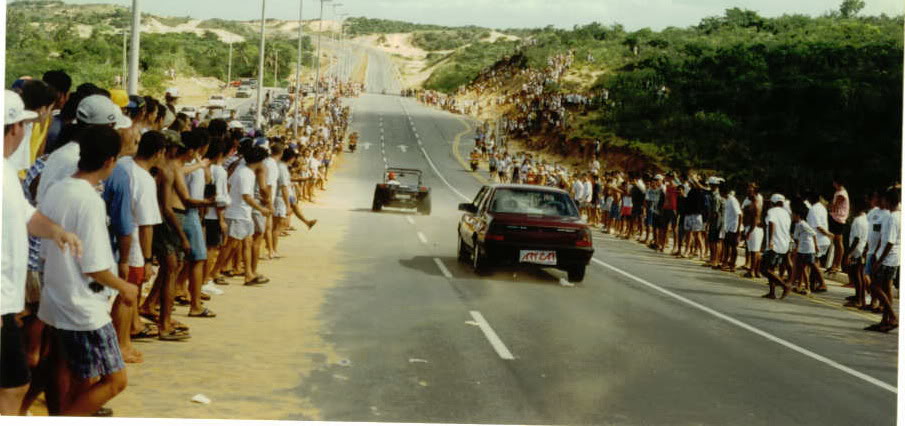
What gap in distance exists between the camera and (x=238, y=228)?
12219mm

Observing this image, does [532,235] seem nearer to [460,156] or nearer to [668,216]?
[668,216]

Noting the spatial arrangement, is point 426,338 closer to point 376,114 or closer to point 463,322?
point 463,322

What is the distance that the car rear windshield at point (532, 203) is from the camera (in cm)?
1543

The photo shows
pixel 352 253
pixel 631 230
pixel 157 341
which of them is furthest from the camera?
pixel 631 230

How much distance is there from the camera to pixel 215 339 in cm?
938

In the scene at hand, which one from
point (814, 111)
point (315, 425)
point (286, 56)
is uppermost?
point (286, 56)

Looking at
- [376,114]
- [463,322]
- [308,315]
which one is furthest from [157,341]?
[376,114]

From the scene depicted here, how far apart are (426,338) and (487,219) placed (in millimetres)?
5078

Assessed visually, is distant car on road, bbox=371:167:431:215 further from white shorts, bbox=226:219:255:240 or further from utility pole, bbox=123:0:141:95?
white shorts, bbox=226:219:255:240

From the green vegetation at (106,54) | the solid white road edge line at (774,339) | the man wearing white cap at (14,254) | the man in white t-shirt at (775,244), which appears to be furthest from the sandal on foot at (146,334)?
the green vegetation at (106,54)

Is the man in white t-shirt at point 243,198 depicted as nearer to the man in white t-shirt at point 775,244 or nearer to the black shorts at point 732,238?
the man in white t-shirt at point 775,244

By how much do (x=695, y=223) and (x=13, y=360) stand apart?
17639 mm

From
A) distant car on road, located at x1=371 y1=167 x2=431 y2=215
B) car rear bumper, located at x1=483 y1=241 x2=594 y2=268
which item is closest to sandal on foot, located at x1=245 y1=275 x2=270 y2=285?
car rear bumper, located at x1=483 y1=241 x2=594 y2=268

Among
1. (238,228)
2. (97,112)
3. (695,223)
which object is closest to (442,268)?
(238,228)
